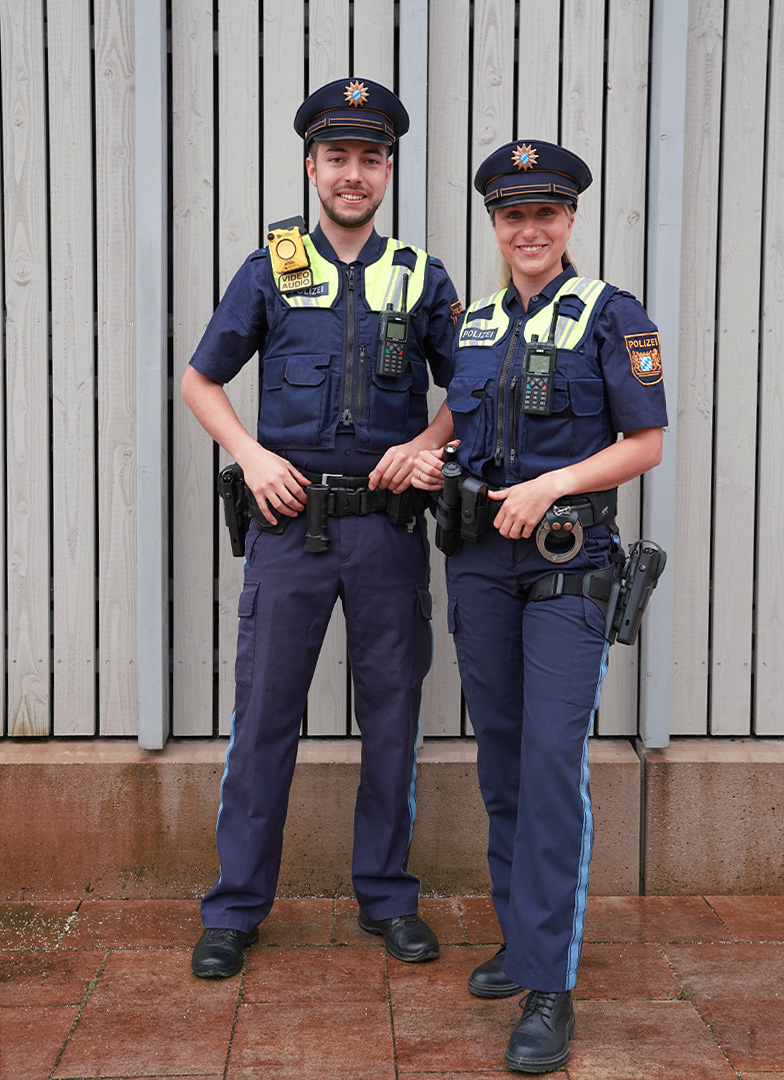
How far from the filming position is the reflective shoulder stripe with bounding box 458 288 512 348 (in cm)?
299

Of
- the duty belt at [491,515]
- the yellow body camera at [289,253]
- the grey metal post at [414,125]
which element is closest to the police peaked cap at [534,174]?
the yellow body camera at [289,253]

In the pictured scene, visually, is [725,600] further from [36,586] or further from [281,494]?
[36,586]

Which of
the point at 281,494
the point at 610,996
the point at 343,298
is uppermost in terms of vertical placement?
the point at 343,298

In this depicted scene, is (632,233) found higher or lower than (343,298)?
higher

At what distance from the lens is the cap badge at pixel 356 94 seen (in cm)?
319

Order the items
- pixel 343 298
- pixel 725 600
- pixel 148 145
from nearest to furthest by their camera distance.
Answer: pixel 343 298 < pixel 148 145 < pixel 725 600

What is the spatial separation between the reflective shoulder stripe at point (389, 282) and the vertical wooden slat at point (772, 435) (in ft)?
4.59

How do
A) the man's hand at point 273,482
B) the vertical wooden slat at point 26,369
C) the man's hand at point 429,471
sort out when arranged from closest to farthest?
Result: 1. the man's hand at point 429,471
2. the man's hand at point 273,482
3. the vertical wooden slat at point 26,369

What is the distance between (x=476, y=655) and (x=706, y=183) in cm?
204

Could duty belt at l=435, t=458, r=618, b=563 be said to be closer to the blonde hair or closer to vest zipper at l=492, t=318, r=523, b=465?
vest zipper at l=492, t=318, r=523, b=465

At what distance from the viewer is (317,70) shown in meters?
3.84

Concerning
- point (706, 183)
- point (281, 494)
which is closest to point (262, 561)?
point (281, 494)

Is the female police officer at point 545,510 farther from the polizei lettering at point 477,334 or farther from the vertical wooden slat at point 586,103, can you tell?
the vertical wooden slat at point 586,103

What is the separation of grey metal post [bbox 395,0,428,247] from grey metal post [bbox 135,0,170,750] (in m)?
0.83
